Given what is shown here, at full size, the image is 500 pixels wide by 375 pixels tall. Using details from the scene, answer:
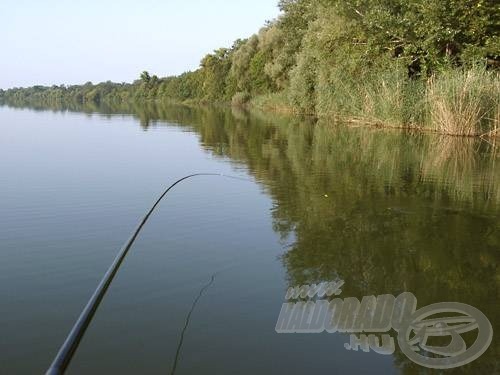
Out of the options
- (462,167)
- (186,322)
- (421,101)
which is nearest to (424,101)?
(421,101)

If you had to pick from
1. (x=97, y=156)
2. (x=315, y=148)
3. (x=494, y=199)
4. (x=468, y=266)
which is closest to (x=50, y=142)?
(x=97, y=156)

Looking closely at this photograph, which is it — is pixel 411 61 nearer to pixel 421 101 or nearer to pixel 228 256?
pixel 421 101

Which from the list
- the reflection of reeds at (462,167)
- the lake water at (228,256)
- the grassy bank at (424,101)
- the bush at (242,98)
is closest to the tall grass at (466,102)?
the grassy bank at (424,101)

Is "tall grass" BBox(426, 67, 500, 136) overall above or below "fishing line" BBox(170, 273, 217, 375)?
above

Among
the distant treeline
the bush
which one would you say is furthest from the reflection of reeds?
the bush

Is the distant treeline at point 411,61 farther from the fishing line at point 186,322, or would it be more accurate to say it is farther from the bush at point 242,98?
the bush at point 242,98

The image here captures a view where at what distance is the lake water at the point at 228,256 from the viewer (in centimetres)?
406

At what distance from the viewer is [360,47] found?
2953cm

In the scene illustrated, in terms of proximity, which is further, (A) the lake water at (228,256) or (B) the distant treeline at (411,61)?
(B) the distant treeline at (411,61)

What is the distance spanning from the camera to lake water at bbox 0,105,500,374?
4062 millimetres

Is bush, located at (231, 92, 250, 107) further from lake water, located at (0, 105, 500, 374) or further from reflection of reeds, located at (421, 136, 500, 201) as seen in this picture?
lake water, located at (0, 105, 500, 374)

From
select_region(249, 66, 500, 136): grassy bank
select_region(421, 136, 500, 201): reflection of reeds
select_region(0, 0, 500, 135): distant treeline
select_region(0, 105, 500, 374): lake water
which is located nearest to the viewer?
select_region(0, 105, 500, 374): lake water

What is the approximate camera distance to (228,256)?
650 centimetres

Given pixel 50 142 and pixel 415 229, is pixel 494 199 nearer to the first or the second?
pixel 415 229
